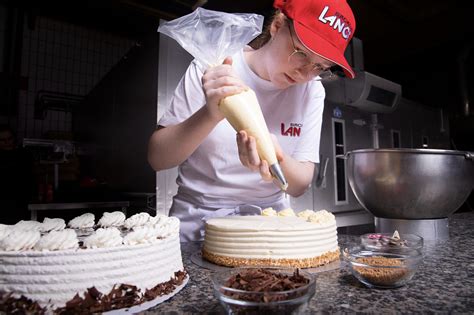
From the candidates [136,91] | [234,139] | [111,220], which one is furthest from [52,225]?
[136,91]

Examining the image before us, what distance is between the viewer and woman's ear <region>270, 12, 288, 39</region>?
1.20m

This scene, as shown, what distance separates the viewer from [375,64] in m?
4.87

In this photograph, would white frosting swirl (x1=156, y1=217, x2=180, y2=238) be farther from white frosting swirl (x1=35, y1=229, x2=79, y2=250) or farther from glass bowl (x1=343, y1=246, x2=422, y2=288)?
glass bowl (x1=343, y1=246, x2=422, y2=288)

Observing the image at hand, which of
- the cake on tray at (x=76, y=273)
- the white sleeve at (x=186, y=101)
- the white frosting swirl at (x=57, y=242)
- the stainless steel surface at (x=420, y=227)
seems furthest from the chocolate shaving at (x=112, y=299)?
the stainless steel surface at (x=420, y=227)

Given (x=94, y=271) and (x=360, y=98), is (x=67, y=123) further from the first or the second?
(x=94, y=271)

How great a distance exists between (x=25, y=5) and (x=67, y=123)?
1562mm

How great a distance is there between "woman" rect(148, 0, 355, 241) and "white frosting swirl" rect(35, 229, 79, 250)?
0.53 metres

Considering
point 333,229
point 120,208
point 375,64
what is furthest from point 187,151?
point 375,64

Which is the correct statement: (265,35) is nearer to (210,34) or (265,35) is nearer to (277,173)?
(210,34)

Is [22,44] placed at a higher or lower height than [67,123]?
higher

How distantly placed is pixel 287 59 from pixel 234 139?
426 millimetres

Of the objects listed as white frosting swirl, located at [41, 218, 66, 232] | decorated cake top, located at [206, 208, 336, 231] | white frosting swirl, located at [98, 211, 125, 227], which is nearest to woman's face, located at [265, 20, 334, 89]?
decorated cake top, located at [206, 208, 336, 231]

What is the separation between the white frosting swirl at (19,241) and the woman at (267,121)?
574mm

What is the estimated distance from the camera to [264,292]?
0.55 m
